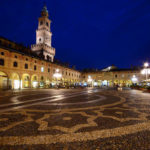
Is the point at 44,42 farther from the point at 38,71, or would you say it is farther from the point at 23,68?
the point at 23,68

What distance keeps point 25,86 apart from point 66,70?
2055cm

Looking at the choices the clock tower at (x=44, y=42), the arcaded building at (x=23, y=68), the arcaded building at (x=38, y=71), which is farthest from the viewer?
the clock tower at (x=44, y=42)

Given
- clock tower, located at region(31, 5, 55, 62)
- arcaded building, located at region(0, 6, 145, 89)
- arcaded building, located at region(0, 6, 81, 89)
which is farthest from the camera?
clock tower, located at region(31, 5, 55, 62)

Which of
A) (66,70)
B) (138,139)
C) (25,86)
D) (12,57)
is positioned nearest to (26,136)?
(138,139)

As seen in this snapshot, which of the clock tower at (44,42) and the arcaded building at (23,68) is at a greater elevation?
the clock tower at (44,42)

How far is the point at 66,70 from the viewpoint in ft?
147

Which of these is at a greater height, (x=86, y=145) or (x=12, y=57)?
(x=12, y=57)

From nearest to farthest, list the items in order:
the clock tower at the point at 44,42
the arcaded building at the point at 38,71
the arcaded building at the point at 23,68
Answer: the arcaded building at the point at 23,68 → the arcaded building at the point at 38,71 → the clock tower at the point at 44,42

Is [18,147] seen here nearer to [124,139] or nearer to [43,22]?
[124,139]

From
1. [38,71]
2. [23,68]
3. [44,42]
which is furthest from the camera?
[44,42]

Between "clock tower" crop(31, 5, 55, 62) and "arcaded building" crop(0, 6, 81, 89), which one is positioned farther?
"clock tower" crop(31, 5, 55, 62)

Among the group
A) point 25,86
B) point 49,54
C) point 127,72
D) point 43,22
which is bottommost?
point 25,86

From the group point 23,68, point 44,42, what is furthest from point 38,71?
point 44,42

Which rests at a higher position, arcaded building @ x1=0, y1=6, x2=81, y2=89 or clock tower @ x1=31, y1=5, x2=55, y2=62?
clock tower @ x1=31, y1=5, x2=55, y2=62
